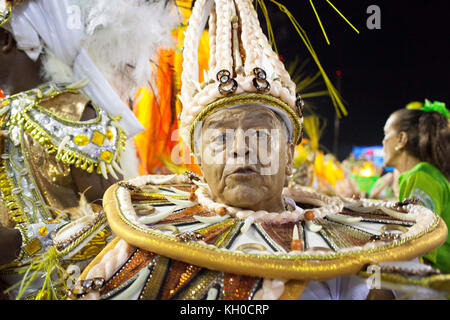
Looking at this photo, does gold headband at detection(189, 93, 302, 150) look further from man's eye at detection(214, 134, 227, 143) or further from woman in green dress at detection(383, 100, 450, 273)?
woman in green dress at detection(383, 100, 450, 273)

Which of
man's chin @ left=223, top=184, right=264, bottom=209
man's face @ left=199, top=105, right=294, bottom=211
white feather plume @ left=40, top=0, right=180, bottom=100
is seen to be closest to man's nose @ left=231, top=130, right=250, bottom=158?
man's face @ left=199, top=105, right=294, bottom=211

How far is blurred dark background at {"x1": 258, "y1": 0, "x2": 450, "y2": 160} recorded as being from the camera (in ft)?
7.41

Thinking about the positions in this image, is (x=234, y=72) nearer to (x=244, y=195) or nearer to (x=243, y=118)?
(x=243, y=118)

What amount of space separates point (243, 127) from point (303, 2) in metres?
1.01

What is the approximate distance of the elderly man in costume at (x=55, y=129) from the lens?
1.57m

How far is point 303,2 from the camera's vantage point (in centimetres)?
192

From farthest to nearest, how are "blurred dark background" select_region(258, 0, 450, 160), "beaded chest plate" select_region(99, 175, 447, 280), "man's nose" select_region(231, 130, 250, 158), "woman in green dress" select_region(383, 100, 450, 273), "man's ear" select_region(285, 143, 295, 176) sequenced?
1. "woman in green dress" select_region(383, 100, 450, 273)
2. "blurred dark background" select_region(258, 0, 450, 160)
3. "man's ear" select_region(285, 143, 295, 176)
4. "man's nose" select_region(231, 130, 250, 158)
5. "beaded chest plate" select_region(99, 175, 447, 280)

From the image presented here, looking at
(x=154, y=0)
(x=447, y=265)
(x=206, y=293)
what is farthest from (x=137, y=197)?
(x=447, y=265)

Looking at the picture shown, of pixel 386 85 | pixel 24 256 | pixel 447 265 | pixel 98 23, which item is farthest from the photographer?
pixel 386 85

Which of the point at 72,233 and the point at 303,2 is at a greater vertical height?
the point at 303,2

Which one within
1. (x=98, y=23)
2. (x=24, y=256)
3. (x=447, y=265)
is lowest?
(x=447, y=265)

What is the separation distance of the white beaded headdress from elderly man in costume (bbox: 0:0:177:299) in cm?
50

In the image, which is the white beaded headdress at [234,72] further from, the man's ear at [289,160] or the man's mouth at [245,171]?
the man's mouth at [245,171]
